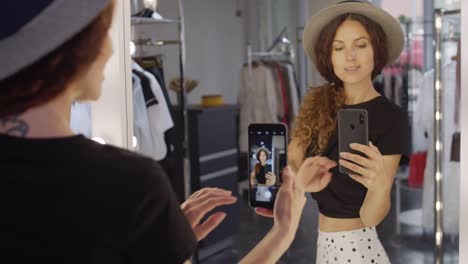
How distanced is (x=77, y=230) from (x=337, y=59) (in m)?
0.86

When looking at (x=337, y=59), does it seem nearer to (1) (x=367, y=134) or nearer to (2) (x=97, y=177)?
(1) (x=367, y=134)

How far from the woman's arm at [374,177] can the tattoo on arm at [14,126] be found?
0.84m

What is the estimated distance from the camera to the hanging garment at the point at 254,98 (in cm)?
165

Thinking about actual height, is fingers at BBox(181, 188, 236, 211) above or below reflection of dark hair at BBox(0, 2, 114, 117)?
below

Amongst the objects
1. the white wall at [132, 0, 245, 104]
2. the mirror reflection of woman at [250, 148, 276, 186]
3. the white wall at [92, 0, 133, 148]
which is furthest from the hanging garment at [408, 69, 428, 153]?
the white wall at [92, 0, 133, 148]

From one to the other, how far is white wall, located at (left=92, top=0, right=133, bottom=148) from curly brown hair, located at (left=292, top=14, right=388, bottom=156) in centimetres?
53

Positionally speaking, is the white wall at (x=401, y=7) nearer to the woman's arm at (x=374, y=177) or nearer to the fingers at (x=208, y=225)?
the woman's arm at (x=374, y=177)

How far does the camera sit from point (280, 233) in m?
1.57

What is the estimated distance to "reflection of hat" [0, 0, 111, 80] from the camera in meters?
0.78

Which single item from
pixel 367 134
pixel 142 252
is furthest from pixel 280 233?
pixel 142 252

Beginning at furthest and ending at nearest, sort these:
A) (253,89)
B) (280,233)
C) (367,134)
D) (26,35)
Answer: (253,89) → (280,233) → (367,134) → (26,35)

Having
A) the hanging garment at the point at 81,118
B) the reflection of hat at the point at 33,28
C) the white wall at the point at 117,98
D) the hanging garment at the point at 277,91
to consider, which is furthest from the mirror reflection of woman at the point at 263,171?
the reflection of hat at the point at 33,28

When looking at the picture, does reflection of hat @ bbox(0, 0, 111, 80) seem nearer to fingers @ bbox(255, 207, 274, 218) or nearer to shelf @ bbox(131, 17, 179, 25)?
fingers @ bbox(255, 207, 274, 218)

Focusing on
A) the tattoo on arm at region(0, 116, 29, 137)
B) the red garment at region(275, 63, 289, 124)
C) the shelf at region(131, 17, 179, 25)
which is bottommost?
the tattoo on arm at region(0, 116, 29, 137)
